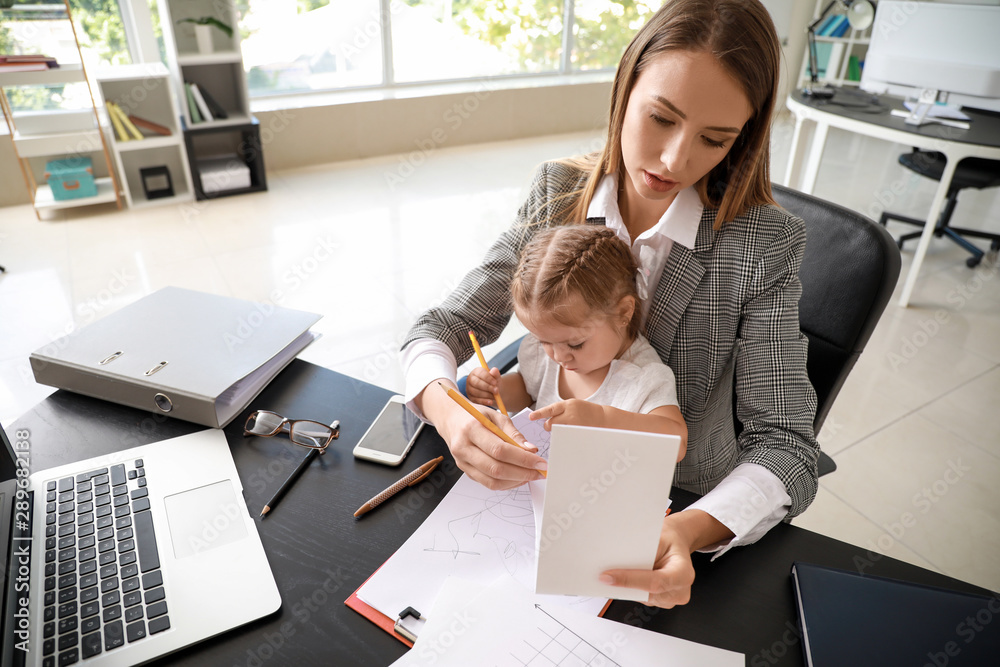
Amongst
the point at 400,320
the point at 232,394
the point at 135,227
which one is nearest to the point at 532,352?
the point at 232,394

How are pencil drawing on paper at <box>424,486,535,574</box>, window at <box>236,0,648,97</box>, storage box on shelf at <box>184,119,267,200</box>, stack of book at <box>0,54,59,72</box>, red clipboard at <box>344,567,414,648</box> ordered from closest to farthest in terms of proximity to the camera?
red clipboard at <box>344,567,414,648</box>
pencil drawing on paper at <box>424,486,535,574</box>
stack of book at <box>0,54,59,72</box>
storage box on shelf at <box>184,119,267,200</box>
window at <box>236,0,648,97</box>

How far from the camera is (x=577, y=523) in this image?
0.68 meters

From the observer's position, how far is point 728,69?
0.92 m

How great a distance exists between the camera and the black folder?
0.70m

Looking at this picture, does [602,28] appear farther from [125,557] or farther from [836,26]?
[125,557]

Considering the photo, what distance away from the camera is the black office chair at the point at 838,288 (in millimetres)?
1096

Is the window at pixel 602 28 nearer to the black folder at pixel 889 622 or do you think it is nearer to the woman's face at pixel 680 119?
the woman's face at pixel 680 119

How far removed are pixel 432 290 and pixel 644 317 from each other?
2.05 m

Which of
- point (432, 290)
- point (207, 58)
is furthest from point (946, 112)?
point (207, 58)

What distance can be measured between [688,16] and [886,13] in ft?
9.51

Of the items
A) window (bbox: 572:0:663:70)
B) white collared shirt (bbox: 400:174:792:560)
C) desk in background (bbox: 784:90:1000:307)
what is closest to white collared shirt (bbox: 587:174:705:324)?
white collared shirt (bbox: 400:174:792:560)

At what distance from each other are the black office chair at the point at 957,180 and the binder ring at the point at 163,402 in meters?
3.51

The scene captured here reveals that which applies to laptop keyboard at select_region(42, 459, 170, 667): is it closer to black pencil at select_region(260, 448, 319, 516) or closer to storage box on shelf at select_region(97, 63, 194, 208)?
black pencil at select_region(260, 448, 319, 516)

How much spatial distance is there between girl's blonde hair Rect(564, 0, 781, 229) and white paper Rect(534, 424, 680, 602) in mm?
595
